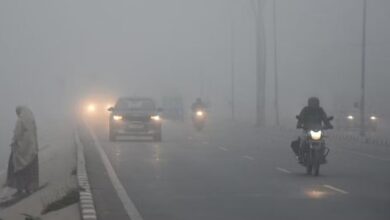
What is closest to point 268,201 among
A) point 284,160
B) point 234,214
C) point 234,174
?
point 234,214

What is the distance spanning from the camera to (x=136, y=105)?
4038cm

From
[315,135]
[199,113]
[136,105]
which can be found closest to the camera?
[315,135]

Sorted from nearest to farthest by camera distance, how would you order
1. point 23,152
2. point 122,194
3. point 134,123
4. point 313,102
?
point 122,194
point 23,152
point 313,102
point 134,123

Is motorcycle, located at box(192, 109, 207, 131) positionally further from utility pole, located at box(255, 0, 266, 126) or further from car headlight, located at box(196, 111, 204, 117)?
utility pole, located at box(255, 0, 266, 126)

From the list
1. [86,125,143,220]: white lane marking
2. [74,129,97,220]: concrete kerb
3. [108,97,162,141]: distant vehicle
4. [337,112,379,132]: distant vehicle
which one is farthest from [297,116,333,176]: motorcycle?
[337,112,379,132]: distant vehicle

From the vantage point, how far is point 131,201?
51.7 ft

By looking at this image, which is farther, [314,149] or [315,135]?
[315,135]

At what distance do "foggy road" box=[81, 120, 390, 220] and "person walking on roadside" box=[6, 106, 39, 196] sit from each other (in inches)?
56.6

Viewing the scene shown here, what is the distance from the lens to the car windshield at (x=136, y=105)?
1572 inches

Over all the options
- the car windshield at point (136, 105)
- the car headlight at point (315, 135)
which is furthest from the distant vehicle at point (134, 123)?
the car headlight at point (315, 135)

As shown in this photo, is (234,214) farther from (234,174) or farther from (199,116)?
(199,116)

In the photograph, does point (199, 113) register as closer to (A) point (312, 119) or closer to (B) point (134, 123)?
(B) point (134, 123)

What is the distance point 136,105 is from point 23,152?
20.5 metres

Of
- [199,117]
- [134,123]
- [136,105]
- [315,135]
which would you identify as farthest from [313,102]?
[199,117]
